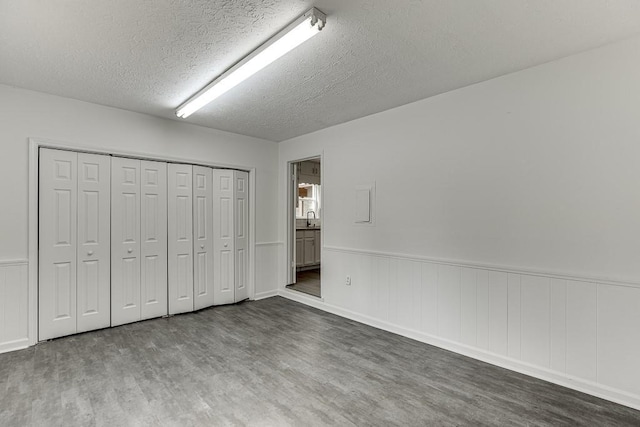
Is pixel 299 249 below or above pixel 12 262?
below

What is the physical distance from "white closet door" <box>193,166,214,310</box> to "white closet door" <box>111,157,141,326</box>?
71cm

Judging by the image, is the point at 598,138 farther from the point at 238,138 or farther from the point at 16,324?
the point at 16,324

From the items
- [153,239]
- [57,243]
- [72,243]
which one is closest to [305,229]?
[153,239]

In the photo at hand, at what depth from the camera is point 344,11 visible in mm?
1915

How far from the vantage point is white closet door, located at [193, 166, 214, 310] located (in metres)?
4.39

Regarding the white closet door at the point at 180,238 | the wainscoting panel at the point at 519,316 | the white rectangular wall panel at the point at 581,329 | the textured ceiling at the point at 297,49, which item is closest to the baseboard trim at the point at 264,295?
the white closet door at the point at 180,238

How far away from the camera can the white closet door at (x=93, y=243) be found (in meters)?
3.49

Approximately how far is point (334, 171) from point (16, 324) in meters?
3.85

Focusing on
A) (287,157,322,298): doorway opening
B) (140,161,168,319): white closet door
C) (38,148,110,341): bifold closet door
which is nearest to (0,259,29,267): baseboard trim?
(38,148,110,341): bifold closet door

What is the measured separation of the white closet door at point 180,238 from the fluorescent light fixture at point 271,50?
1.47 m

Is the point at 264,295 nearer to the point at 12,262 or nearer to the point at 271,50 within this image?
the point at 12,262

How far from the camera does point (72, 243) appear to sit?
3.44 metres

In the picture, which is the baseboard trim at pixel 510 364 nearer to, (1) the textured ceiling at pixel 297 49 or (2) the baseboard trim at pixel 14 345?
(1) the textured ceiling at pixel 297 49

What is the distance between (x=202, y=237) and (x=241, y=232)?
62 cm
